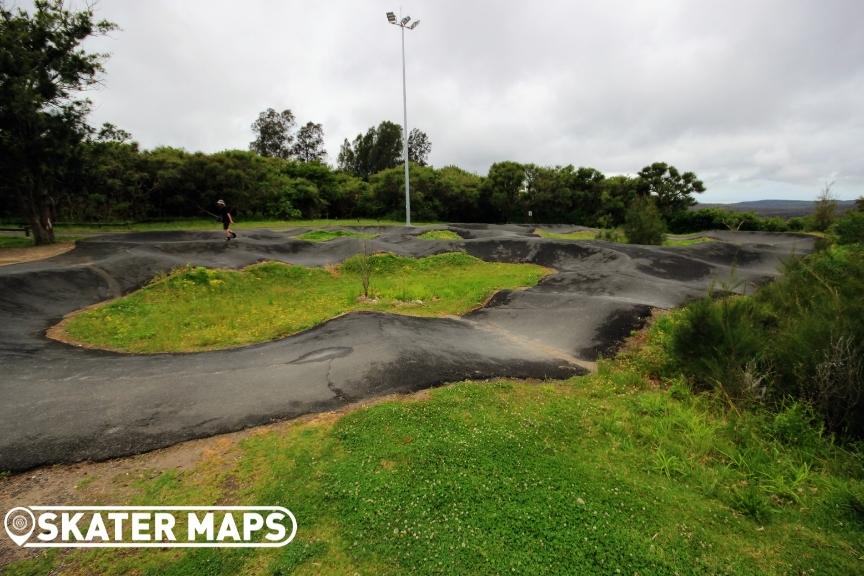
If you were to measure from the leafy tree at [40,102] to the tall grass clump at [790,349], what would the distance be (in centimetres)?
2034

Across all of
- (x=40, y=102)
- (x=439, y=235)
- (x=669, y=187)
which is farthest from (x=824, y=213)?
(x=40, y=102)

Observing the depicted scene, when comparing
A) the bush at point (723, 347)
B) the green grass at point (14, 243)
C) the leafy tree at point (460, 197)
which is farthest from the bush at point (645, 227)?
the green grass at point (14, 243)

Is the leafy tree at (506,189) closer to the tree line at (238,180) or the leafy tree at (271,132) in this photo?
the tree line at (238,180)

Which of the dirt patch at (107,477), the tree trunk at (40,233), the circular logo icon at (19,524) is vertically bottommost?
the circular logo icon at (19,524)

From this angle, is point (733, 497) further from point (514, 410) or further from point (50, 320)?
point (50, 320)

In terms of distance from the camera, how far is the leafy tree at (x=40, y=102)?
45.1 feet

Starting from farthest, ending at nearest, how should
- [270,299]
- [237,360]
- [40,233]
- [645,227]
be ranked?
1. [645,227]
2. [40,233]
3. [270,299]
4. [237,360]

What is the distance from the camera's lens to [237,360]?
639cm

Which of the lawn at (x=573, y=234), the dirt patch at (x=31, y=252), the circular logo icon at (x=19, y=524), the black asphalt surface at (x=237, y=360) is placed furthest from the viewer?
the lawn at (x=573, y=234)

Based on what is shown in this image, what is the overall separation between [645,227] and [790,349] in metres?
17.0

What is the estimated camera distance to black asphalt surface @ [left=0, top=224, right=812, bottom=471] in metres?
4.42

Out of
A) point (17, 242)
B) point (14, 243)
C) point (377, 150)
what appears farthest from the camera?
point (377, 150)

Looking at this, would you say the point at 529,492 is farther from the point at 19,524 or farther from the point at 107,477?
the point at 19,524

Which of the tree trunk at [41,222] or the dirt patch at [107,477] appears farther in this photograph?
the tree trunk at [41,222]
